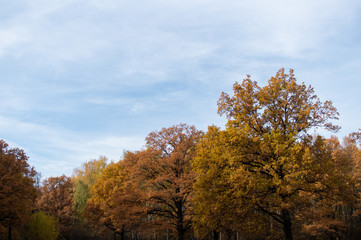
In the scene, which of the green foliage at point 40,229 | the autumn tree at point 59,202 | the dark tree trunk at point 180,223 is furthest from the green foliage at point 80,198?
the dark tree trunk at point 180,223

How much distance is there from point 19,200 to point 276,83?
3037 centimetres

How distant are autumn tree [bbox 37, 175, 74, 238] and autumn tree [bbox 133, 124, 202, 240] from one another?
2777 cm

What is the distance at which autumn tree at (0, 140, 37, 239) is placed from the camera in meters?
32.8

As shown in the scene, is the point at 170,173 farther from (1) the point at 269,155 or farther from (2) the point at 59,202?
(2) the point at 59,202

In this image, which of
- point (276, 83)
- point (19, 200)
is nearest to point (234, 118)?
point (276, 83)

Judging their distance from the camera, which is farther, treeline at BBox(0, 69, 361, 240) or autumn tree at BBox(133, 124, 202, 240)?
autumn tree at BBox(133, 124, 202, 240)

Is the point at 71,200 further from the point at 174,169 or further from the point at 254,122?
the point at 254,122

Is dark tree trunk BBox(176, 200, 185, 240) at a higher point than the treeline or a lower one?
lower

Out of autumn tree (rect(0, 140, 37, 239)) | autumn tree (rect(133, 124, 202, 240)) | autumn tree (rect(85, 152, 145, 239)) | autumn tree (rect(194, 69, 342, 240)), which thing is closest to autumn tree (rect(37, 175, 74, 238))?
autumn tree (rect(85, 152, 145, 239))

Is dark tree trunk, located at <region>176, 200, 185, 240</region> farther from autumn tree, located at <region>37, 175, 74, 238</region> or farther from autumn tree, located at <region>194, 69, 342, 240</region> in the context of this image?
autumn tree, located at <region>37, 175, 74, 238</region>

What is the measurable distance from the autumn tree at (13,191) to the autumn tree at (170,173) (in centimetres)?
1310

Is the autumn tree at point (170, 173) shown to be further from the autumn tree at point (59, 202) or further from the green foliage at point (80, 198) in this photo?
the green foliage at point (80, 198)

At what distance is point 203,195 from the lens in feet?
70.7

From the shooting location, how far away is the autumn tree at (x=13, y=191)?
32.8 meters
